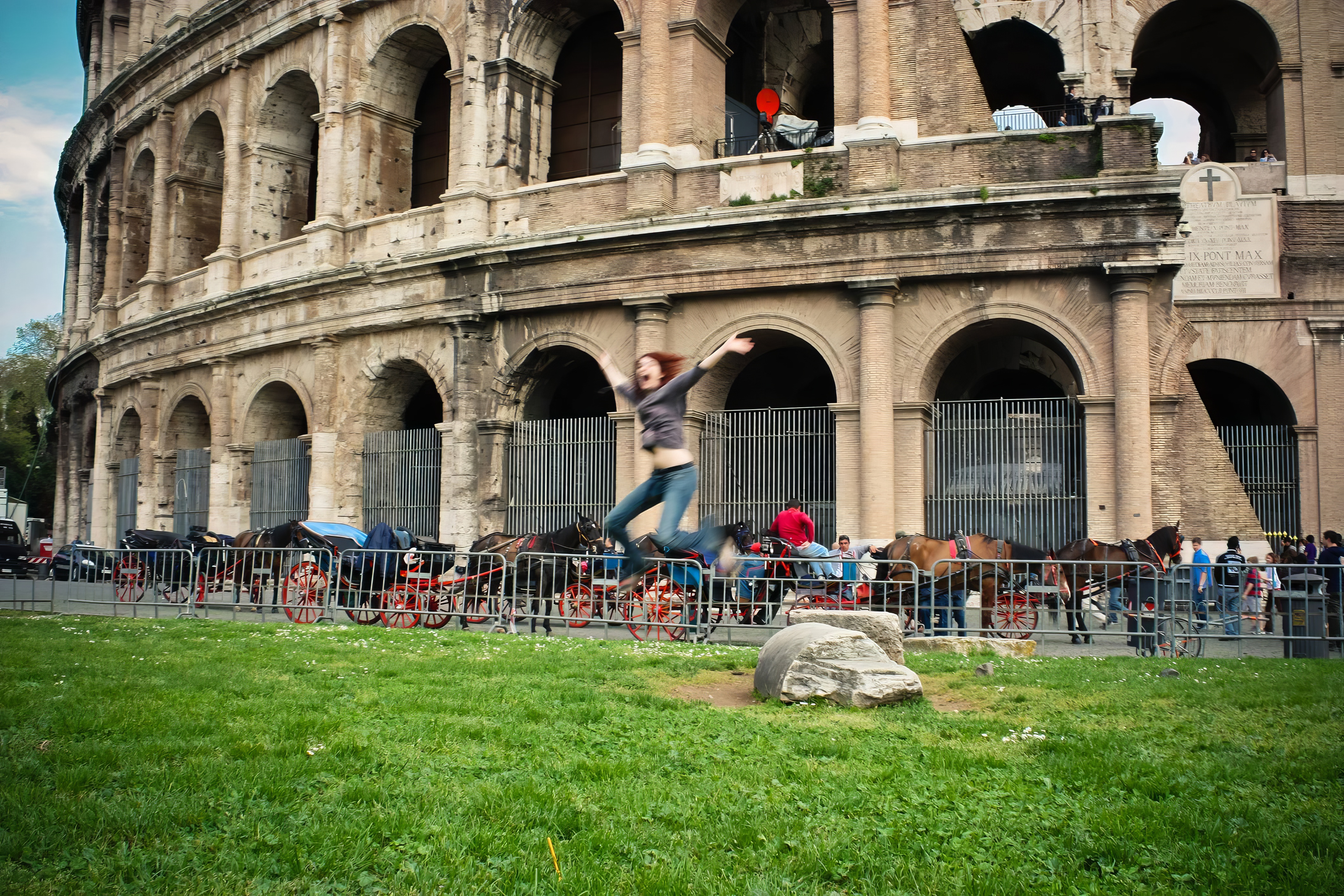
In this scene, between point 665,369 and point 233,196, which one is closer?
point 665,369

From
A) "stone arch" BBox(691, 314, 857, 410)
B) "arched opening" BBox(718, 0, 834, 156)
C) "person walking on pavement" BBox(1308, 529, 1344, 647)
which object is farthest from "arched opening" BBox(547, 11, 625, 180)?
"person walking on pavement" BBox(1308, 529, 1344, 647)

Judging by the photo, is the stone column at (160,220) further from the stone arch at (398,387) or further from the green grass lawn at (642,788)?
the green grass lawn at (642,788)

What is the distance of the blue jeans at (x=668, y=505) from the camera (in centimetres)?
707

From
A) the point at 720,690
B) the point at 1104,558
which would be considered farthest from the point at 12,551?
the point at 720,690

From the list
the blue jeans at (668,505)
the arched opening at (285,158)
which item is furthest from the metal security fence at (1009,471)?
the arched opening at (285,158)

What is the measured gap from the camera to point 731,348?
23.7ft

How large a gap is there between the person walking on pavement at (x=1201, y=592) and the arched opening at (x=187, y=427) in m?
22.9

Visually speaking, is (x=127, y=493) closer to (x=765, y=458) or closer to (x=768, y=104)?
(x=765, y=458)

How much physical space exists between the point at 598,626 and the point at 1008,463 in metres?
6.88

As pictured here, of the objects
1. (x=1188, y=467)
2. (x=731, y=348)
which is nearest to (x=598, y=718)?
(x=731, y=348)

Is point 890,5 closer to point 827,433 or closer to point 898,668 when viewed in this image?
point 827,433

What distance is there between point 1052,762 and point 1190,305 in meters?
18.8

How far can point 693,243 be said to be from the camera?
1838 cm

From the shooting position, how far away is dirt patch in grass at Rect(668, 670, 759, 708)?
713cm
